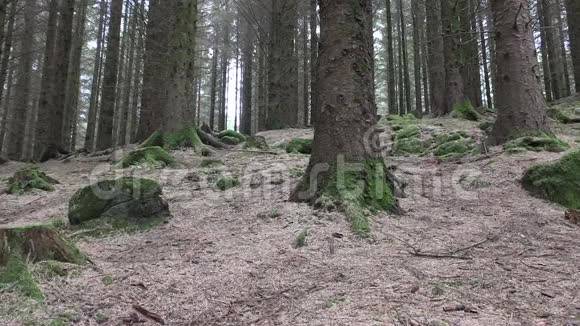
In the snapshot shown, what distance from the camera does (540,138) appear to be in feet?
18.8

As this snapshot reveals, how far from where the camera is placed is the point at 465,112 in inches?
396

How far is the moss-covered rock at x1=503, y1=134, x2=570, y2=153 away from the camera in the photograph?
5.60m

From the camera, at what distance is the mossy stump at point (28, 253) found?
93.8 inches

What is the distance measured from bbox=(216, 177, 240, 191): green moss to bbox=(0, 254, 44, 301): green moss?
3014mm

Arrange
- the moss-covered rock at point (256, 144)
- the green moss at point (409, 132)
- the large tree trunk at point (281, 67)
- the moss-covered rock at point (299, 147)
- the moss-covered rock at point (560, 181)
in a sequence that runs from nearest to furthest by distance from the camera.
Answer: the moss-covered rock at point (560, 181)
the moss-covered rock at point (299, 147)
the moss-covered rock at point (256, 144)
the green moss at point (409, 132)
the large tree trunk at point (281, 67)

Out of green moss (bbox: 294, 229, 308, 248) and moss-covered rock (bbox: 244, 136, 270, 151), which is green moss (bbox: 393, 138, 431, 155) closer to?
moss-covered rock (bbox: 244, 136, 270, 151)

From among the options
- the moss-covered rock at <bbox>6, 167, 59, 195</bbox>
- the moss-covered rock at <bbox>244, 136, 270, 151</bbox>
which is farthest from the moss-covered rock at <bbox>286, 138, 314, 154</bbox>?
the moss-covered rock at <bbox>6, 167, 59, 195</bbox>

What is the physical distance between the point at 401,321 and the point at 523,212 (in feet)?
8.59

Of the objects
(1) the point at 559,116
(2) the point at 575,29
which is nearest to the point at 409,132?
(1) the point at 559,116

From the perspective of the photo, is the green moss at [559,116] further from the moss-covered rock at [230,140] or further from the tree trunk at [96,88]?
the tree trunk at [96,88]

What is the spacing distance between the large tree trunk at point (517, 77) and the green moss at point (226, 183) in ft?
12.6

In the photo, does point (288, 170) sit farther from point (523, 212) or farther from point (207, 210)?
point (523, 212)

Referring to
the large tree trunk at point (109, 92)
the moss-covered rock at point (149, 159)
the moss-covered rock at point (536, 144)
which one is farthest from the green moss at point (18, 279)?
the large tree trunk at point (109, 92)

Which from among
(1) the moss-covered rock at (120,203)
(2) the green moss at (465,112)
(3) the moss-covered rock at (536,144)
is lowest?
(1) the moss-covered rock at (120,203)
